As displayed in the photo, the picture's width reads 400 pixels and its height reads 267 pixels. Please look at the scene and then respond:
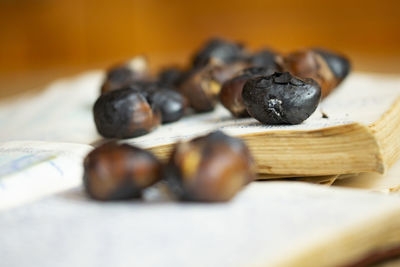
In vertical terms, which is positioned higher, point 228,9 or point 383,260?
point 383,260

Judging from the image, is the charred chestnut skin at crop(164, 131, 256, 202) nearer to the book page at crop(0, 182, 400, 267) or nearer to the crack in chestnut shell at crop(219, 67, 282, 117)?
the book page at crop(0, 182, 400, 267)

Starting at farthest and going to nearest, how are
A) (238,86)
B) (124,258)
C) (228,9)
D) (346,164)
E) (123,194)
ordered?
(228,9) < (238,86) < (346,164) < (123,194) < (124,258)

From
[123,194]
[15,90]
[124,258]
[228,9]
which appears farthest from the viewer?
[228,9]

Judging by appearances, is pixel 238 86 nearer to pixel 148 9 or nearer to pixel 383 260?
pixel 383 260

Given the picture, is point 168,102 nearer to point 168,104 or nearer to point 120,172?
point 168,104

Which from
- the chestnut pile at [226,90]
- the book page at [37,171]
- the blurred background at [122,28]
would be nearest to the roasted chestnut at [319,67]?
the chestnut pile at [226,90]

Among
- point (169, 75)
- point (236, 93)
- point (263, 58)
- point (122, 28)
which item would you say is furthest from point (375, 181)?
point (122, 28)

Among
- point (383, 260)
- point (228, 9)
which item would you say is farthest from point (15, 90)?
point (383, 260)
